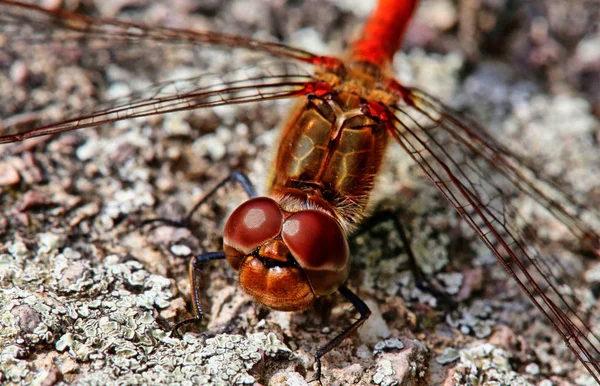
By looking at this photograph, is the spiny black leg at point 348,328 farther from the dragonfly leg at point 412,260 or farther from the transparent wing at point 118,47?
the transparent wing at point 118,47

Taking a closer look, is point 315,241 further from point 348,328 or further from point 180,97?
point 180,97

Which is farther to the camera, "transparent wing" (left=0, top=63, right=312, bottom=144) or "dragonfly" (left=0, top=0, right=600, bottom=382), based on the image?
"transparent wing" (left=0, top=63, right=312, bottom=144)

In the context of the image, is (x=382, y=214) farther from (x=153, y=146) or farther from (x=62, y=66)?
(x=62, y=66)

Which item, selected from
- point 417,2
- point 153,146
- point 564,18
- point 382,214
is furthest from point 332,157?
point 564,18

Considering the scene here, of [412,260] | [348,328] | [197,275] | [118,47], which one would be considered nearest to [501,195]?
[412,260]

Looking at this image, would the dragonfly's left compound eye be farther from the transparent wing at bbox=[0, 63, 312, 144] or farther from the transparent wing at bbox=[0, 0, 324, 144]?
the transparent wing at bbox=[0, 0, 324, 144]

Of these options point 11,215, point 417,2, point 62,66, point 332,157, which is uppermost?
point 417,2

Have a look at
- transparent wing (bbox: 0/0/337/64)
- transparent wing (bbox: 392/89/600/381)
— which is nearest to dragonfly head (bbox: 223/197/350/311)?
transparent wing (bbox: 392/89/600/381)
